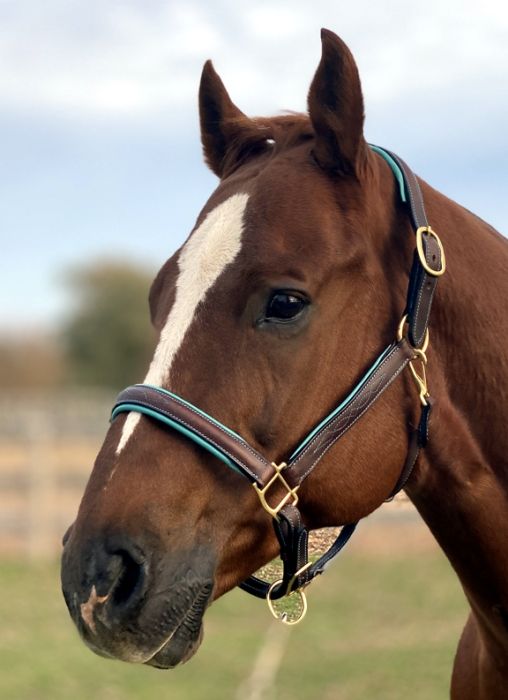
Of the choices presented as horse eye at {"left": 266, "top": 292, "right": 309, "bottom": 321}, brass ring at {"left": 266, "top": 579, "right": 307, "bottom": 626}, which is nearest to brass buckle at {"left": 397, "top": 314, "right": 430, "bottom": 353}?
horse eye at {"left": 266, "top": 292, "right": 309, "bottom": 321}

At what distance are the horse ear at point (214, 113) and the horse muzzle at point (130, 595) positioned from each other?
1312 millimetres

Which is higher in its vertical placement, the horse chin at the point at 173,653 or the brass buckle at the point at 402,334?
the brass buckle at the point at 402,334

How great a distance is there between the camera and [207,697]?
6.86 m

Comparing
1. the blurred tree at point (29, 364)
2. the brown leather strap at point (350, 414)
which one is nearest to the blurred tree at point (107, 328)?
the blurred tree at point (29, 364)

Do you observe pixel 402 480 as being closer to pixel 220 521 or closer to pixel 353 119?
pixel 220 521

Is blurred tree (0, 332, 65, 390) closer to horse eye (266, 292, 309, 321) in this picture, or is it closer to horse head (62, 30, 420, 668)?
horse head (62, 30, 420, 668)

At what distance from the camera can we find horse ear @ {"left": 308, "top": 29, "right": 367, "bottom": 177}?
7.80 ft

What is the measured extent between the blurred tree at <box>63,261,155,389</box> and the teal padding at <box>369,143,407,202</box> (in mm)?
37786

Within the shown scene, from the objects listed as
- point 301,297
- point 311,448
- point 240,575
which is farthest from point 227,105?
point 240,575

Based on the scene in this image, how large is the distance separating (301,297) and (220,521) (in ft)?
1.93

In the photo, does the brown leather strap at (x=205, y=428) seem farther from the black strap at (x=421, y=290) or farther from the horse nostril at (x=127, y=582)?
the black strap at (x=421, y=290)

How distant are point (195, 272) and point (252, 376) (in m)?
0.31

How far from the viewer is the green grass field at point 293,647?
7012mm

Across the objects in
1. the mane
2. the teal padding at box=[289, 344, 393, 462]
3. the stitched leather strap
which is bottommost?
the teal padding at box=[289, 344, 393, 462]
